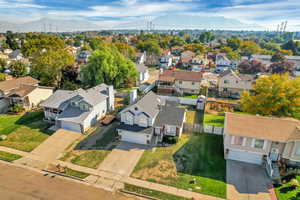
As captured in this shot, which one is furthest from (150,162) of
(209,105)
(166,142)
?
(209,105)

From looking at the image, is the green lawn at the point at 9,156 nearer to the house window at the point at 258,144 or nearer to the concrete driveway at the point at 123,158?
the concrete driveway at the point at 123,158

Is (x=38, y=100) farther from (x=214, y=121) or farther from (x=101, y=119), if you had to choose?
(x=214, y=121)

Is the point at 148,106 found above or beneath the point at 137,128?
above

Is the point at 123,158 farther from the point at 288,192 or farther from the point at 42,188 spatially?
the point at 288,192

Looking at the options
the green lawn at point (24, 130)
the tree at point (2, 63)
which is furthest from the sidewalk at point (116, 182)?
the tree at point (2, 63)

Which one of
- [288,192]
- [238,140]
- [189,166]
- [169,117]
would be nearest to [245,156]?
[238,140]

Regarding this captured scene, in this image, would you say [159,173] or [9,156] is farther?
[9,156]
